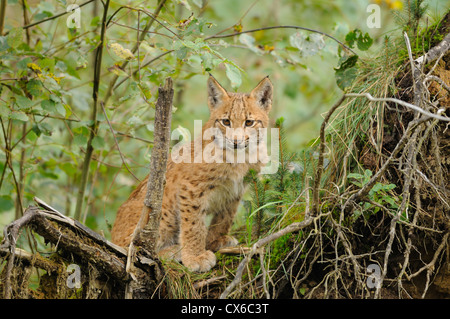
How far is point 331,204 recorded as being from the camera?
3.61m

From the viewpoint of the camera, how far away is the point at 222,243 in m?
4.70

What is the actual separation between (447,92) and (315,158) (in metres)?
1.05

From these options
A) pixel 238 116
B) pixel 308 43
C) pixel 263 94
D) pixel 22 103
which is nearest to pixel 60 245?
pixel 22 103

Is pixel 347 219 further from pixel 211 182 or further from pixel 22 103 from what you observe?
pixel 22 103

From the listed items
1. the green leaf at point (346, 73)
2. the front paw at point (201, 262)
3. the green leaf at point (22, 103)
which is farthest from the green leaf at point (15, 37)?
the green leaf at point (346, 73)

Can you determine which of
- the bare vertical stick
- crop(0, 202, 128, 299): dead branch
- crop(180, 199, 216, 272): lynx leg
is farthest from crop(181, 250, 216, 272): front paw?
crop(0, 202, 128, 299): dead branch

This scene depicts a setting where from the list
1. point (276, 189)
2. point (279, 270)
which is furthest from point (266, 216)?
point (279, 270)

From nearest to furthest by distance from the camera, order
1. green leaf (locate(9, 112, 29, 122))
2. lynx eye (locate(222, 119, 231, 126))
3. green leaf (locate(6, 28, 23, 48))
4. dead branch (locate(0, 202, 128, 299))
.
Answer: dead branch (locate(0, 202, 128, 299)) → green leaf (locate(9, 112, 29, 122)) → green leaf (locate(6, 28, 23, 48)) → lynx eye (locate(222, 119, 231, 126))

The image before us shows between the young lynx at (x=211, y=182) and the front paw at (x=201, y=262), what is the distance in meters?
0.14

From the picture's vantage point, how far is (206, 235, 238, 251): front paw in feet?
15.2

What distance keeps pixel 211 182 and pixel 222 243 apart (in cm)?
57

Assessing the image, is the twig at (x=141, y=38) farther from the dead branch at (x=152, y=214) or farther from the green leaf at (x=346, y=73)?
the green leaf at (x=346, y=73)

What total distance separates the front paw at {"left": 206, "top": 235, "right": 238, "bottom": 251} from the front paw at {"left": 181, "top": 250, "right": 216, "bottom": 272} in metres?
0.41

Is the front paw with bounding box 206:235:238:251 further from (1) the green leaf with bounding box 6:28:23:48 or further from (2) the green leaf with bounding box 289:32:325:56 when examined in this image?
(1) the green leaf with bounding box 6:28:23:48
